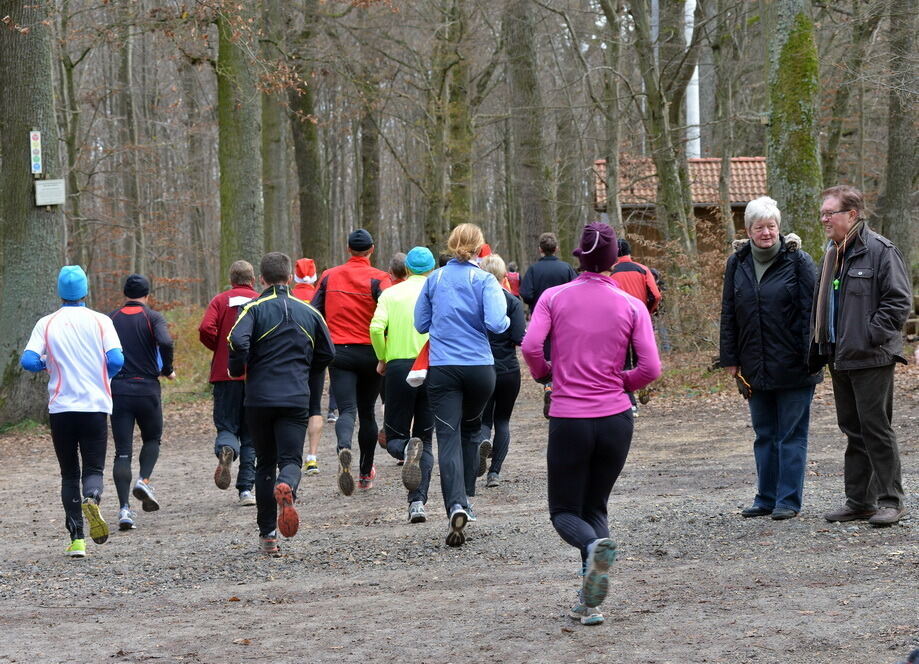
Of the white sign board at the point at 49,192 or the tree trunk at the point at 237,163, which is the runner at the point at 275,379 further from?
the tree trunk at the point at 237,163

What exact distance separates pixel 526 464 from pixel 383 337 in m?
3.20

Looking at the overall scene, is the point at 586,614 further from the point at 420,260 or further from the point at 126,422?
the point at 126,422

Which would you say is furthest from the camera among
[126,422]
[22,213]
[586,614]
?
[22,213]

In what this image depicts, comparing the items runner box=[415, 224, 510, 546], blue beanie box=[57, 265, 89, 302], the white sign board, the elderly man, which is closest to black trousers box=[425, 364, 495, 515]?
runner box=[415, 224, 510, 546]

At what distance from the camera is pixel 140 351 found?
9.36 meters

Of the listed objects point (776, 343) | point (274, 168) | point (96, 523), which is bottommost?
point (96, 523)

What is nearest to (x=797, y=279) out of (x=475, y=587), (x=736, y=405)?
(x=475, y=587)

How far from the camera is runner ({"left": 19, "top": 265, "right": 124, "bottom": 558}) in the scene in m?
8.02

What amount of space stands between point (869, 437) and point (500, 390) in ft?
11.3

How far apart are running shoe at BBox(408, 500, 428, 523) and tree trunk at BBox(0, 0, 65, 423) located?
31.0 feet

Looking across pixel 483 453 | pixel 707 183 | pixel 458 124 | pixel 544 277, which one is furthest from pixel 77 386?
pixel 707 183

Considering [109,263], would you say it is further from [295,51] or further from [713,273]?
[713,273]

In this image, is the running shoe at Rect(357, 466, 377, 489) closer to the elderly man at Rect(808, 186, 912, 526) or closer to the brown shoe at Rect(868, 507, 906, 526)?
the elderly man at Rect(808, 186, 912, 526)

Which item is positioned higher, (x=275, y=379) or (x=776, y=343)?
(x=776, y=343)
